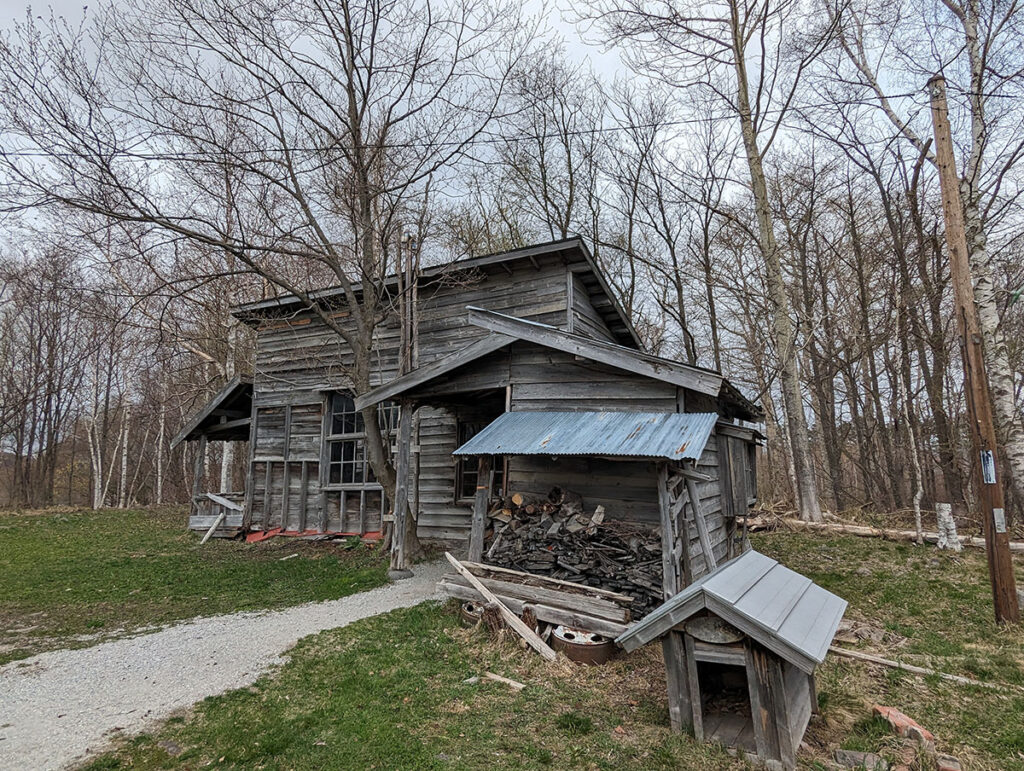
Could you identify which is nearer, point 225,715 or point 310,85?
point 225,715

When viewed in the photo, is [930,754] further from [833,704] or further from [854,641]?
[854,641]

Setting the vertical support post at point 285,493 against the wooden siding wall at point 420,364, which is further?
Result: the vertical support post at point 285,493

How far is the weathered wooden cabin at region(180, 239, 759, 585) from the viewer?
684cm

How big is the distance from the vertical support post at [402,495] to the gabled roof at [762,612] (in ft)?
20.1

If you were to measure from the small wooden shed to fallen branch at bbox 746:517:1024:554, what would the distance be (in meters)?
8.06

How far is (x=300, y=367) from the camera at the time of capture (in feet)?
46.2

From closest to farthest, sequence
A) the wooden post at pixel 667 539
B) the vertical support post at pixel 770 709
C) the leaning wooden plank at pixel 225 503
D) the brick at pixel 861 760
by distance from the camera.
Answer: the brick at pixel 861 760
the vertical support post at pixel 770 709
the wooden post at pixel 667 539
the leaning wooden plank at pixel 225 503

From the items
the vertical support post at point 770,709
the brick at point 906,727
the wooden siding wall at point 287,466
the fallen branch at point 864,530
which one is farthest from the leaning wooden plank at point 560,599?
the wooden siding wall at point 287,466

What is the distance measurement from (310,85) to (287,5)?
136cm

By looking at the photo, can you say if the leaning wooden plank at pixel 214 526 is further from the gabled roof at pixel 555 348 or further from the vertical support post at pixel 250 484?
the gabled roof at pixel 555 348

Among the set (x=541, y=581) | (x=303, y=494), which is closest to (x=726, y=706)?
(x=541, y=581)

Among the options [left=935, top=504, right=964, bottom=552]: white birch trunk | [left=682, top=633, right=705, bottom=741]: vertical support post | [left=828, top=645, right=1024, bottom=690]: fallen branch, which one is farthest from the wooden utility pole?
[left=935, top=504, right=964, bottom=552]: white birch trunk

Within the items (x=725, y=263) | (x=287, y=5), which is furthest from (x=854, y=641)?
(x=725, y=263)

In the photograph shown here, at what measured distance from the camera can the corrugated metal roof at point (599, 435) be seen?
5871mm
